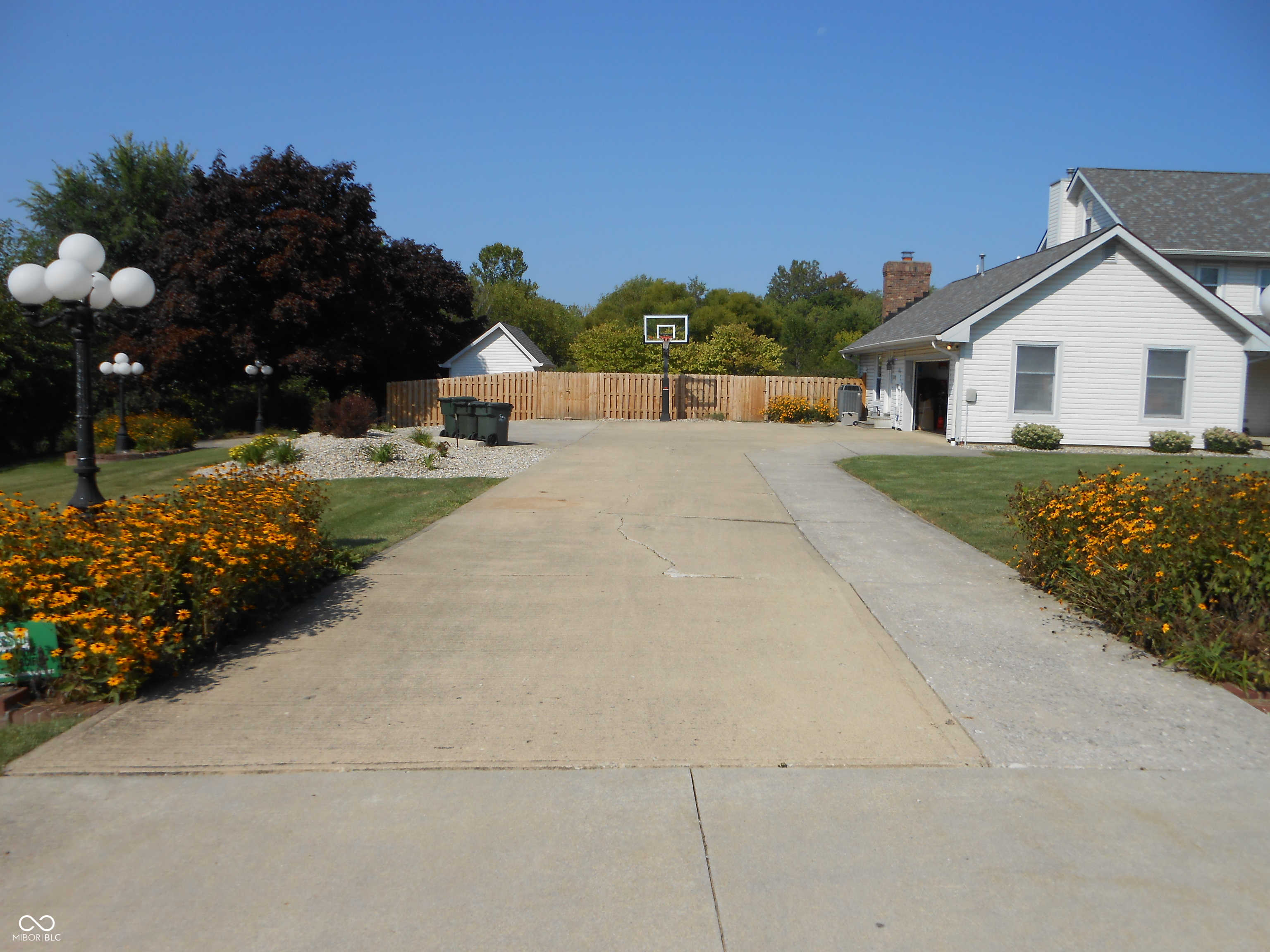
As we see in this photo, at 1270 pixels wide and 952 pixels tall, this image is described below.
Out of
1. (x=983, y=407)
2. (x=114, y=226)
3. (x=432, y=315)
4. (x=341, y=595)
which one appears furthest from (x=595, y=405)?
(x=341, y=595)

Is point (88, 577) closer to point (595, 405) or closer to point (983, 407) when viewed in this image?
point (983, 407)

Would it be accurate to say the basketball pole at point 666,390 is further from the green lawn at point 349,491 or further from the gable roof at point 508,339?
the green lawn at point 349,491

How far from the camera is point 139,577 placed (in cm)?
485

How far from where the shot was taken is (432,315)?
36000 mm

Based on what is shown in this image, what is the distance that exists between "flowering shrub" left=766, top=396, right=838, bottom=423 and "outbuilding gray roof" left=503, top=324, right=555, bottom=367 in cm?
1248

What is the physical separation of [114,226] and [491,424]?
22.4 meters

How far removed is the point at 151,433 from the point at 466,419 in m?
9.57

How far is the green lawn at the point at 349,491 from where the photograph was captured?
962cm

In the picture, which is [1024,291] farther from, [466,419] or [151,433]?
[151,433]

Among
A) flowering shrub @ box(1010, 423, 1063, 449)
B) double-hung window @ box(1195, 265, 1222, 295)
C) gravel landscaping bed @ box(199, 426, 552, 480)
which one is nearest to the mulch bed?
gravel landscaping bed @ box(199, 426, 552, 480)

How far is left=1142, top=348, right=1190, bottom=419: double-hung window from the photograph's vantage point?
65.9 ft

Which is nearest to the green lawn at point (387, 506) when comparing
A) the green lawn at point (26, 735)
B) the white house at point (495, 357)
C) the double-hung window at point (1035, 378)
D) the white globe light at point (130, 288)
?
the white globe light at point (130, 288)

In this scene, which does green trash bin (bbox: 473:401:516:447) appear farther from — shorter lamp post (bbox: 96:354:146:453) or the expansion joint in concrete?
the expansion joint in concrete

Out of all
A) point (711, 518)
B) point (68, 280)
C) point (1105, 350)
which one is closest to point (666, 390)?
point (1105, 350)
